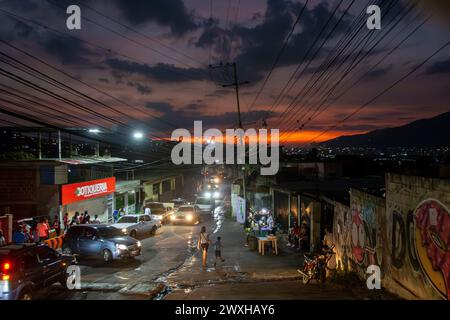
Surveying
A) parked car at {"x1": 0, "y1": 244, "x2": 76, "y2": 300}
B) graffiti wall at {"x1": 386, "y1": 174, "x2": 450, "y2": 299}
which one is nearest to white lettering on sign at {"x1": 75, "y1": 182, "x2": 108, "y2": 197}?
parked car at {"x1": 0, "y1": 244, "x2": 76, "y2": 300}

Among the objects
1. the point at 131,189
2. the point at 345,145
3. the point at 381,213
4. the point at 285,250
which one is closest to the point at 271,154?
the point at 131,189

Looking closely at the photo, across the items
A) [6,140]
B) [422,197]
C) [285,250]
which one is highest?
[6,140]

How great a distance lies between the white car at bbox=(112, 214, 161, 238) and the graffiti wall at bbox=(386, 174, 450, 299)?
15.7 metres

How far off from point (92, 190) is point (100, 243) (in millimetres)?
9455

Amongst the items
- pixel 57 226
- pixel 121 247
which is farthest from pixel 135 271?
pixel 57 226

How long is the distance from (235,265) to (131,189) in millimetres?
20311

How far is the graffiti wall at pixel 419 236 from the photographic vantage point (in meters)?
7.80

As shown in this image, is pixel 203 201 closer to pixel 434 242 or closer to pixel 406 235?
pixel 406 235

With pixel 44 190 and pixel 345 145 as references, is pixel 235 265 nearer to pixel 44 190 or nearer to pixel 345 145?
pixel 44 190

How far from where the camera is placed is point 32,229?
18.4m

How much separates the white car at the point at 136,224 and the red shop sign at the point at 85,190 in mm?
2734

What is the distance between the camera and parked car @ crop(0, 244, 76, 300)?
946 cm

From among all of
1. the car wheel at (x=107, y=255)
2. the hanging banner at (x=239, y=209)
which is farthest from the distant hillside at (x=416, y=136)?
the car wheel at (x=107, y=255)

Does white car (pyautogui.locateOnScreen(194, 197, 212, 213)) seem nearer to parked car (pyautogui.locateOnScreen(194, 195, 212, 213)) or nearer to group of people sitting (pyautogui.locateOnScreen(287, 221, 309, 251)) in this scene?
parked car (pyautogui.locateOnScreen(194, 195, 212, 213))
